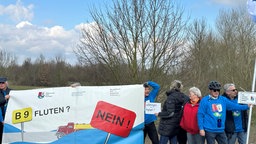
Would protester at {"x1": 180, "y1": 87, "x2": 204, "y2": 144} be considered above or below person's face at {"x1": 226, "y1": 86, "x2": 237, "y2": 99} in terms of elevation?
below

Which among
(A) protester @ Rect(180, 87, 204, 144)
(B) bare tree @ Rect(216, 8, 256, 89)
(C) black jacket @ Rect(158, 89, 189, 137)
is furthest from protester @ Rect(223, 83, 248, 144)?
(B) bare tree @ Rect(216, 8, 256, 89)

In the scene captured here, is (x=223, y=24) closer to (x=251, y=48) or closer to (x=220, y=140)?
(x=251, y=48)

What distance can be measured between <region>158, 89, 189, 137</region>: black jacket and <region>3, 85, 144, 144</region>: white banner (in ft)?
3.81

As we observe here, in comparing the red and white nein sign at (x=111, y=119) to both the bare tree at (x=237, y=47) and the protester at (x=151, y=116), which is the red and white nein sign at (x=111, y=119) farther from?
the bare tree at (x=237, y=47)

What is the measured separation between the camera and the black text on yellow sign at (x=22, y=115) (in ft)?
20.8

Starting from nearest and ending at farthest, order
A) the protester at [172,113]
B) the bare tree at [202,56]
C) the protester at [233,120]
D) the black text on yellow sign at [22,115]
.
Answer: the black text on yellow sign at [22,115]
the protester at [233,120]
the protester at [172,113]
the bare tree at [202,56]

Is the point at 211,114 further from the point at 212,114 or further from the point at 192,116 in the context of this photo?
the point at 192,116

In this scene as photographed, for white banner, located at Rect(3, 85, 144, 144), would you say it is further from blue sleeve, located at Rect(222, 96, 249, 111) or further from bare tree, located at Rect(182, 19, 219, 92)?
bare tree, located at Rect(182, 19, 219, 92)

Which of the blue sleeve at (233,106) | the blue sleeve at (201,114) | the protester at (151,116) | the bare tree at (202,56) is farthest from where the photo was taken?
the bare tree at (202,56)

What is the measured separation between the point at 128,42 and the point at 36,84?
32.1 m

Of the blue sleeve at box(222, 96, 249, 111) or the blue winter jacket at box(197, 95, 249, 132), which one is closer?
the blue winter jacket at box(197, 95, 249, 132)

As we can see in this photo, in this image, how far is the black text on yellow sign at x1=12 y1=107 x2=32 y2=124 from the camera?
20.8 ft

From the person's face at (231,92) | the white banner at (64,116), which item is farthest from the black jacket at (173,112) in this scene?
the white banner at (64,116)

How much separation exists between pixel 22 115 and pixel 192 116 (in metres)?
3.26
